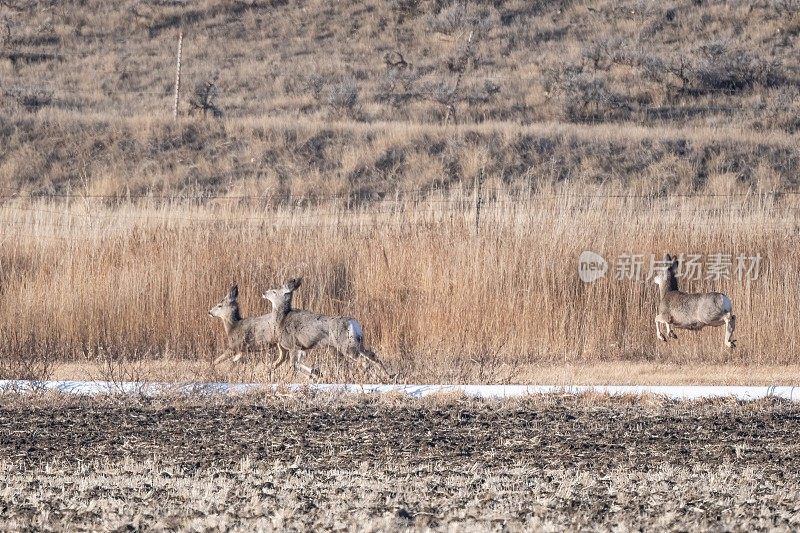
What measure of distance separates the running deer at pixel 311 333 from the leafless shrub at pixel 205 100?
60.0 feet

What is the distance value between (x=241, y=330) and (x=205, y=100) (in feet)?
60.8

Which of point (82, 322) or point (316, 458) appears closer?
point (316, 458)

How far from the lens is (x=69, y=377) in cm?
1197

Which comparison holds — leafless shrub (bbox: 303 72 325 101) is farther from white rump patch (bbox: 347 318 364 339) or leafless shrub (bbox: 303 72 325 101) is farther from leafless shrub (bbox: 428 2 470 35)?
white rump patch (bbox: 347 318 364 339)

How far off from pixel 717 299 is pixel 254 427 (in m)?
4.98

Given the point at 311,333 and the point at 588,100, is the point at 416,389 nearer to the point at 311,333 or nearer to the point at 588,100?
the point at 311,333

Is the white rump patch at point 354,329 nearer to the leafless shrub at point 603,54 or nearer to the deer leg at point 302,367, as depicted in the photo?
the deer leg at point 302,367

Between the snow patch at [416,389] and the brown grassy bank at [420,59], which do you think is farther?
the brown grassy bank at [420,59]

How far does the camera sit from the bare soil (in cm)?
563

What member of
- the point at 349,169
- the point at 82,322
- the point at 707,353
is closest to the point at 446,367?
the point at 707,353

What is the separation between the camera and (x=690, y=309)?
11.9m

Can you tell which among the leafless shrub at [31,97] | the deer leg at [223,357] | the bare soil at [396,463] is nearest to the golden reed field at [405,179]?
the leafless shrub at [31,97]

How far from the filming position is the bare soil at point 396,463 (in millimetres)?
5633

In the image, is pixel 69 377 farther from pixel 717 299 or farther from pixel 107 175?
pixel 107 175
